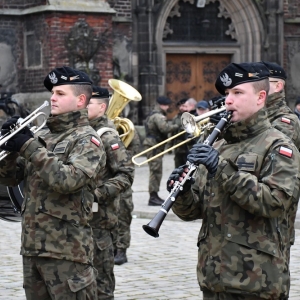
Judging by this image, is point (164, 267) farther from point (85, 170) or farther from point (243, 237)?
point (243, 237)

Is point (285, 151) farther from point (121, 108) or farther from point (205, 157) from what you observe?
point (121, 108)

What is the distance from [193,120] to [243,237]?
1.09 m

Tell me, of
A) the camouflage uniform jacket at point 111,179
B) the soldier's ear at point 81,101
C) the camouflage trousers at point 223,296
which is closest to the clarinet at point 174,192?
the camouflage trousers at point 223,296

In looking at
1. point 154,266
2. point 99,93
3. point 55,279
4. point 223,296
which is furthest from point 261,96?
point 154,266

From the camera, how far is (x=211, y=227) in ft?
16.4

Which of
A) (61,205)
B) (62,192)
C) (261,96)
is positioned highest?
(261,96)

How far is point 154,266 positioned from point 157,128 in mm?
5877

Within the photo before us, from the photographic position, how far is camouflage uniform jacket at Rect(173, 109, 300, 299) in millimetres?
4789

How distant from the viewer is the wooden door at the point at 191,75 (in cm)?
2633

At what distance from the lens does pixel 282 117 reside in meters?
7.41

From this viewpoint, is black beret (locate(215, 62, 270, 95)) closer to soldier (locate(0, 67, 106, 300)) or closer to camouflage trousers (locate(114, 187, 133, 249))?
soldier (locate(0, 67, 106, 300))

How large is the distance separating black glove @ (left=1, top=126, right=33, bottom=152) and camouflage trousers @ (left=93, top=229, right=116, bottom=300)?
2.03 m

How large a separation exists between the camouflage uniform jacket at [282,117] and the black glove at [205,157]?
102 inches

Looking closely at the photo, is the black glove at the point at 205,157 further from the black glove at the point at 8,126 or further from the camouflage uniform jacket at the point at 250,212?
the black glove at the point at 8,126
